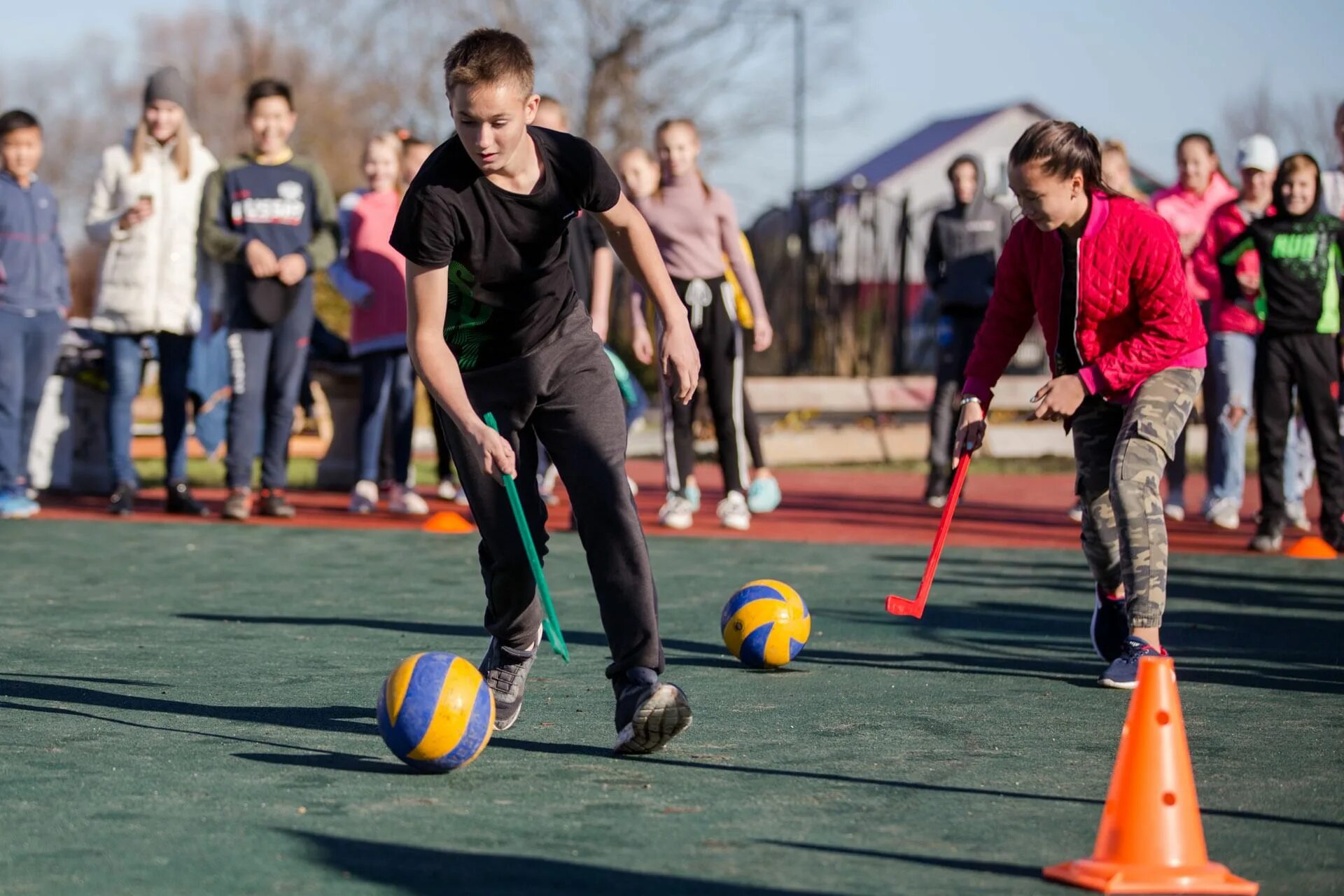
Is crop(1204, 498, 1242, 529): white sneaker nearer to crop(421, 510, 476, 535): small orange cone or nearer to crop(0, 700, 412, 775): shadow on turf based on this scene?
crop(421, 510, 476, 535): small orange cone

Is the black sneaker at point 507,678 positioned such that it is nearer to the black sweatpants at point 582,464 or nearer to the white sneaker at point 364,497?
the black sweatpants at point 582,464

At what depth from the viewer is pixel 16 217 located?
35.1ft

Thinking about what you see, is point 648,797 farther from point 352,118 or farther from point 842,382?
point 352,118

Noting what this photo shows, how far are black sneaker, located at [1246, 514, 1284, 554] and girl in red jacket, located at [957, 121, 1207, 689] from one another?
14.5 feet

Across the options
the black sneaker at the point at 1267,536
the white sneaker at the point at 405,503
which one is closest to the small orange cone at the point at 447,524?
the white sneaker at the point at 405,503

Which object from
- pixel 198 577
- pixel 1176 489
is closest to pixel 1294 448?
pixel 1176 489

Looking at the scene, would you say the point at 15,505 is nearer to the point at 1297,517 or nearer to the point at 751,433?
the point at 751,433

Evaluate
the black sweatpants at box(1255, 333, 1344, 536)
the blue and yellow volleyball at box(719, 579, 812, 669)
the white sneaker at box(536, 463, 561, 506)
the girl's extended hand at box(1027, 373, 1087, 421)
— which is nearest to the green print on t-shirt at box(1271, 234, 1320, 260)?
the black sweatpants at box(1255, 333, 1344, 536)

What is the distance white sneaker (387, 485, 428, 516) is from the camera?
11.5m

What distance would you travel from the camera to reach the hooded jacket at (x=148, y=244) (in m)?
10.8

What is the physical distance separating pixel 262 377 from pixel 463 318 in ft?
19.2

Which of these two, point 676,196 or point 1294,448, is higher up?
point 676,196

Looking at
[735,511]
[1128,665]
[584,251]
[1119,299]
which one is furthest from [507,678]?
[735,511]

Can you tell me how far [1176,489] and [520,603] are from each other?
7.58m
